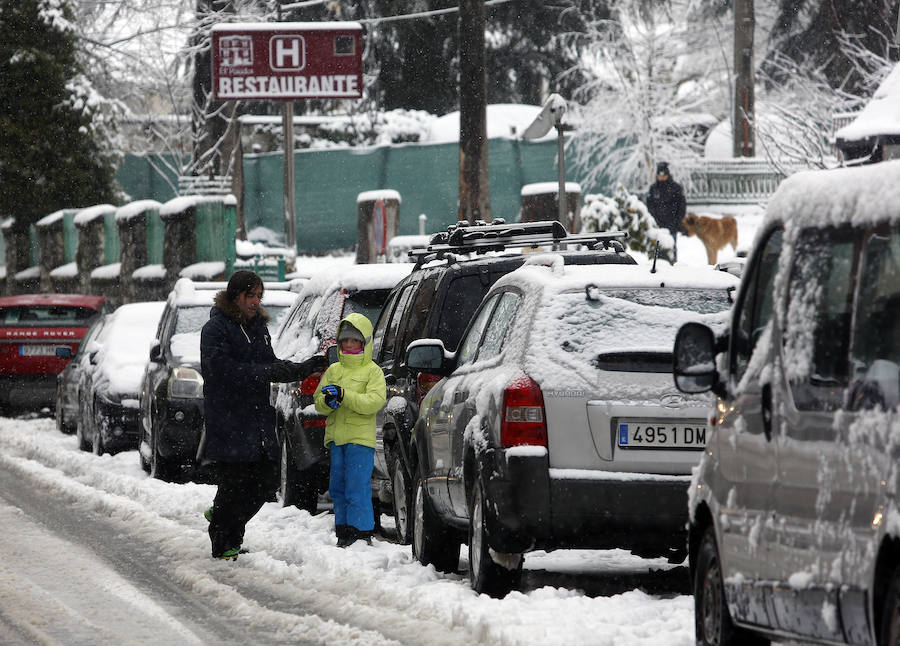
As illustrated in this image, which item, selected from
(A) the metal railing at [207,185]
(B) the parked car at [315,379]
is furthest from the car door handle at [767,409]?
(A) the metal railing at [207,185]

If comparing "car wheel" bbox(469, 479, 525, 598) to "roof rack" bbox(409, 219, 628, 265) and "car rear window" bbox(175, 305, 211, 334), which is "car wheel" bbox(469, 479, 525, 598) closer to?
"roof rack" bbox(409, 219, 628, 265)

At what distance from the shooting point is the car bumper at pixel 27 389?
24.4 m

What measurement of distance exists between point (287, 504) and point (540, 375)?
5.34m

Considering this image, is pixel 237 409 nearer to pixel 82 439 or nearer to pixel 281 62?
pixel 82 439

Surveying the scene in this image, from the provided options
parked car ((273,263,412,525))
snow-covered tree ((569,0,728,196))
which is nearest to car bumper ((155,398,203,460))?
parked car ((273,263,412,525))

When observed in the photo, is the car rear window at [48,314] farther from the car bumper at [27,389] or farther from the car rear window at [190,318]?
the car rear window at [190,318]

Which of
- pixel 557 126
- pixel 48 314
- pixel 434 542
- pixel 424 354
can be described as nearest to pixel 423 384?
pixel 424 354

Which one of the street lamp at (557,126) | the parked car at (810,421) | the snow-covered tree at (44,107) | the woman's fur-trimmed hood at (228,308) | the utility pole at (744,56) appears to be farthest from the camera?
the utility pole at (744,56)

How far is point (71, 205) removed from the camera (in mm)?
42531

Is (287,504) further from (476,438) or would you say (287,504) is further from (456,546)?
(476,438)

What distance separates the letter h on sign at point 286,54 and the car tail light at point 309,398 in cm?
1864

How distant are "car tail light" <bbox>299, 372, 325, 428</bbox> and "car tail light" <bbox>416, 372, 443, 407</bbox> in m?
1.72

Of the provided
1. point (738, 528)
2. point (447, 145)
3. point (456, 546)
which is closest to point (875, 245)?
point (738, 528)

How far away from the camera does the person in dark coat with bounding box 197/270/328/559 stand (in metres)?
10.8
